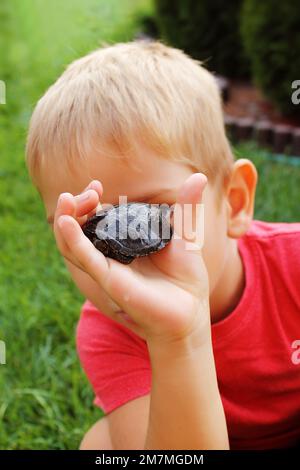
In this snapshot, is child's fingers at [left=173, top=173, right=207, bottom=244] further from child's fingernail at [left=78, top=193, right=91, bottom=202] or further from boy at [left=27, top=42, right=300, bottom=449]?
child's fingernail at [left=78, top=193, right=91, bottom=202]

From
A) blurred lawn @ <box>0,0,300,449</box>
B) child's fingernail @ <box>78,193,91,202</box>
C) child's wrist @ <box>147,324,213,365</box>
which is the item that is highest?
child's fingernail @ <box>78,193,91,202</box>

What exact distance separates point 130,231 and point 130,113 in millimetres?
495

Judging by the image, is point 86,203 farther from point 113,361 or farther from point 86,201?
point 113,361

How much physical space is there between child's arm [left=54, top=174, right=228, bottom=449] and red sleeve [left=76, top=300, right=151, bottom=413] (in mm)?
418

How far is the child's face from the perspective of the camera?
1.72m

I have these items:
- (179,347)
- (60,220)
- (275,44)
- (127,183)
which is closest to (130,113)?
(127,183)

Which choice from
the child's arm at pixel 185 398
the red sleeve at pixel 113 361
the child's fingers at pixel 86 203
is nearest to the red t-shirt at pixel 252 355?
the red sleeve at pixel 113 361

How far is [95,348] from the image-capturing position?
7.14 ft

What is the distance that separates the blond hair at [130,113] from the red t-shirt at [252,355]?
0.37 metres

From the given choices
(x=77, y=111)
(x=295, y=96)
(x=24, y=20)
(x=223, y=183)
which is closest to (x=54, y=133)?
(x=77, y=111)

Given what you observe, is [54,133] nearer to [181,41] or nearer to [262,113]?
[262,113]

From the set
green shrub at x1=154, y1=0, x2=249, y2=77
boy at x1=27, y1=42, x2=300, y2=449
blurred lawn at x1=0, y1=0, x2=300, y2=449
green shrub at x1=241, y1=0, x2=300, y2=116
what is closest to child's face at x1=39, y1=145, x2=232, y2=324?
boy at x1=27, y1=42, x2=300, y2=449

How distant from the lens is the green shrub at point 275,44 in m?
4.72
